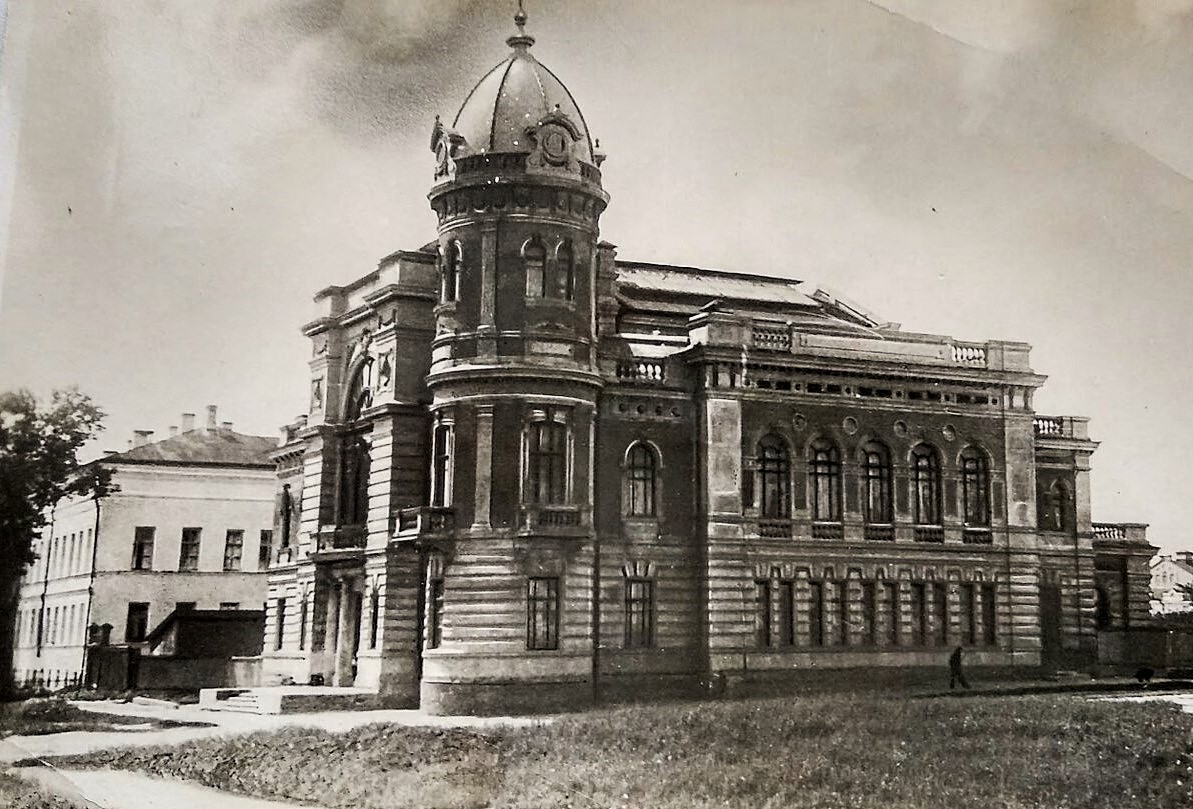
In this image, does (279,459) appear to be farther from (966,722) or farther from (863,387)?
(966,722)

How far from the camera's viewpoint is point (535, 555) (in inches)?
544

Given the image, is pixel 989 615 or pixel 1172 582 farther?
pixel 989 615

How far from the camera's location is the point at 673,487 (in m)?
14.8

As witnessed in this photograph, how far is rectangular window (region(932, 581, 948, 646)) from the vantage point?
1379cm

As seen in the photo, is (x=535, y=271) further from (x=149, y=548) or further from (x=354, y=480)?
(x=149, y=548)

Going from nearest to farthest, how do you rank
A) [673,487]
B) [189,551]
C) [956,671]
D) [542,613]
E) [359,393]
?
1. [956,671]
2. [542,613]
3. [673,487]
4. [359,393]
5. [189,551]

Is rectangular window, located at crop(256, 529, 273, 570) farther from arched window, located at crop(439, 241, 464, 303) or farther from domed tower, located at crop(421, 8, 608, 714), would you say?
arched window, located at crop(439, 241, 464, 303)

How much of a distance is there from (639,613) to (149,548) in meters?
7.77

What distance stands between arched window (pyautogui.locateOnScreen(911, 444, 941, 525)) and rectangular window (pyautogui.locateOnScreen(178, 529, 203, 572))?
10650 mm

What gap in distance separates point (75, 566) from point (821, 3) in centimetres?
917

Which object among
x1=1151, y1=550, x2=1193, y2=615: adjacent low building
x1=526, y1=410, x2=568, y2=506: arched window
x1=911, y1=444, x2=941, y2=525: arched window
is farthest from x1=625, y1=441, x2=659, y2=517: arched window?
x1=1151, y1=550, x2=1193, y2=615: adjacent low building

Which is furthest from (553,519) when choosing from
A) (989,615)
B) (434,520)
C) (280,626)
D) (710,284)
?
(280,626)

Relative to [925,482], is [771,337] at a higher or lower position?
higher

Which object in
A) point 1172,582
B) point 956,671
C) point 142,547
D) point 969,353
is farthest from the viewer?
point 142,547
